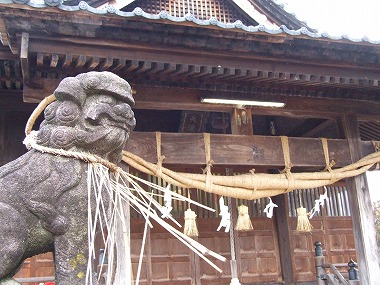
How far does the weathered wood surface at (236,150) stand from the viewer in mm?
5004

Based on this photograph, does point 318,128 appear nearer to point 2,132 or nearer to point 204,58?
point 204,58

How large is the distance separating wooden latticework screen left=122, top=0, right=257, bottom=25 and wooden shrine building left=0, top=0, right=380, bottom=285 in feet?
0.06

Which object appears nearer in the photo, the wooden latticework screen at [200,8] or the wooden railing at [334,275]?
the wooden railing at [334,275]

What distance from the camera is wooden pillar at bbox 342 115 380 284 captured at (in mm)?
5344

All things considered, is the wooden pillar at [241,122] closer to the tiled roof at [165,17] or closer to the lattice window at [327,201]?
the tiled roof at [165,17]

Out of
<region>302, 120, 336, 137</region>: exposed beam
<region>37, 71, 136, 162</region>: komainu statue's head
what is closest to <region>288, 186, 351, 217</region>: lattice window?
<region>302, 120, 336, 137</region>: exposed beam

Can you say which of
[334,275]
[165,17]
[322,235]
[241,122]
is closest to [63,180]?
[165,17]

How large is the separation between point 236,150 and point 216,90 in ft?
2.49

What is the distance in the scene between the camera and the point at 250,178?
5.27 metres

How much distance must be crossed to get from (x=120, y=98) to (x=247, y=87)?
308 centimetres

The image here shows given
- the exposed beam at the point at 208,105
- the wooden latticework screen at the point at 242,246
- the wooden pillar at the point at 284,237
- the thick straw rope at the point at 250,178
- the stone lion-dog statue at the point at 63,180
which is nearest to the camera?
Answer: the stone lion-dog statue at the point at 63,180

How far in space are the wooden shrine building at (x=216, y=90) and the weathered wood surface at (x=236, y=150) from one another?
1 cm

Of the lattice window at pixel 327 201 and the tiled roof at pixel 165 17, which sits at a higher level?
the tiled roof at pixel 165 17

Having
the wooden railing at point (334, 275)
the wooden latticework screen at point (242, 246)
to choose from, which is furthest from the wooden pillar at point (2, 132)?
the wooden railing at point (334, 275)
